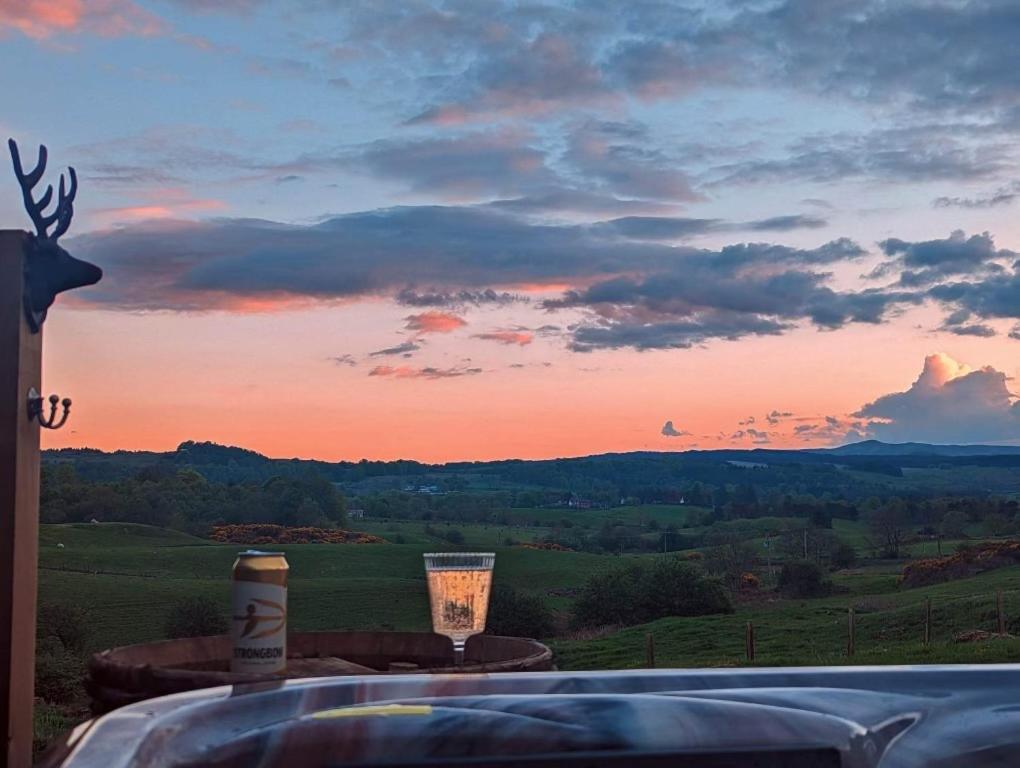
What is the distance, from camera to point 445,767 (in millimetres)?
1617

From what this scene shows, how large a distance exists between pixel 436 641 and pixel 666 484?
81557 mm

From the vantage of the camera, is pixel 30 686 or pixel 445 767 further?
pixel 30 686

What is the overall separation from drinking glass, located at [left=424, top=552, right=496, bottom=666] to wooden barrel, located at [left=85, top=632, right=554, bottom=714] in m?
0.07

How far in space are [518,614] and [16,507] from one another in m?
40.6

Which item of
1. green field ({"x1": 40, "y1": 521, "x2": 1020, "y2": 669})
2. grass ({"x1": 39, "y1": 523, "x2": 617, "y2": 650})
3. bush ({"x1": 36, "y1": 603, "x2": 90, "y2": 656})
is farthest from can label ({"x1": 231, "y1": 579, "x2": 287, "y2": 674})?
grass ({"x1": 39, "y1": 523, "x2": 617, "y2": 650})

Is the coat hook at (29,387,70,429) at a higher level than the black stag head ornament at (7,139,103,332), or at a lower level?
lower

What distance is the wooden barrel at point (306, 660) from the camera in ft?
6.48

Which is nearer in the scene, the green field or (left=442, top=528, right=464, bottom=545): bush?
the green field

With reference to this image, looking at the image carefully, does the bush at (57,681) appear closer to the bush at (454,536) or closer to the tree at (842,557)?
the bush at (454,536)

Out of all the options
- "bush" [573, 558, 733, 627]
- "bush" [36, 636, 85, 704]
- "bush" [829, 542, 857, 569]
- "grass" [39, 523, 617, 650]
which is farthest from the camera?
"bush" [829, 542, 857, 569]

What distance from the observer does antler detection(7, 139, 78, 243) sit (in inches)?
97.2

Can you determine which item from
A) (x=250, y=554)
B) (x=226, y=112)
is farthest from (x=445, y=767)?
(x=226, y=112)

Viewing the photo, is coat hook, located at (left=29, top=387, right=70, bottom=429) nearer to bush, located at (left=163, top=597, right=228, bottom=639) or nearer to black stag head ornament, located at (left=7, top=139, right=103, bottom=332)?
black stag head ornament, located at (left=7, top=139, right=103, bottom=332)

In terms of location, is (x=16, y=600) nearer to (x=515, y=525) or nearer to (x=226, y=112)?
(x=226, y=112)
